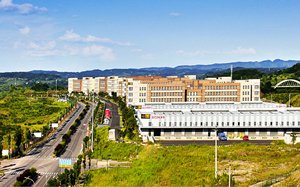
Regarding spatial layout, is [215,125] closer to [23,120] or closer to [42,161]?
[42,161]

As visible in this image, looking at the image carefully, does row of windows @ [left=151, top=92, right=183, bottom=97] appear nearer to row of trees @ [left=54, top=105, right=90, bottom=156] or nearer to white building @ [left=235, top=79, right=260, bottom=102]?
white building @ [left=235, top=79, right=260, bottom=102]

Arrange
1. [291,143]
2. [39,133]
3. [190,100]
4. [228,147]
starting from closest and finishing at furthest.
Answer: [228,147] < [291,143] < [39,133] < [190,100]

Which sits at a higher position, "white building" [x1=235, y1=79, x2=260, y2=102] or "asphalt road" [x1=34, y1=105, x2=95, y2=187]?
"white building" [x1=235, y1=79, x2=260, y2=102]

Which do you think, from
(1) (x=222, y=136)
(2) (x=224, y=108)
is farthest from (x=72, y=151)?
(2) (x=224, y=108)

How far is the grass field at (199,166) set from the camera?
47031 millimetres

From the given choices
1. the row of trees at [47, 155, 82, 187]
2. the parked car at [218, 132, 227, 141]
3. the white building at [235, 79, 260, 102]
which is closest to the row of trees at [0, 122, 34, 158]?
the row of trees at [47, 155, 82, 187]

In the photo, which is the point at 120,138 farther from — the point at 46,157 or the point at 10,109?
the point at 10,109

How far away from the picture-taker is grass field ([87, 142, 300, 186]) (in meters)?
47.0

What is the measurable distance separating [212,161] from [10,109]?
95396mm

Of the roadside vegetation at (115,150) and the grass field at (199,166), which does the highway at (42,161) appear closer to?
the roadside vegetation at (115,150)

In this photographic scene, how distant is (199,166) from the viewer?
52.5m

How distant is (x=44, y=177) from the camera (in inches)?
2132

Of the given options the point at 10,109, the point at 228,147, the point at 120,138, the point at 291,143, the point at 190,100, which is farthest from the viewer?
the point at 10,109

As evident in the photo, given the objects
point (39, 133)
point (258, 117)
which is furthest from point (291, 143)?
point (39, 133)
